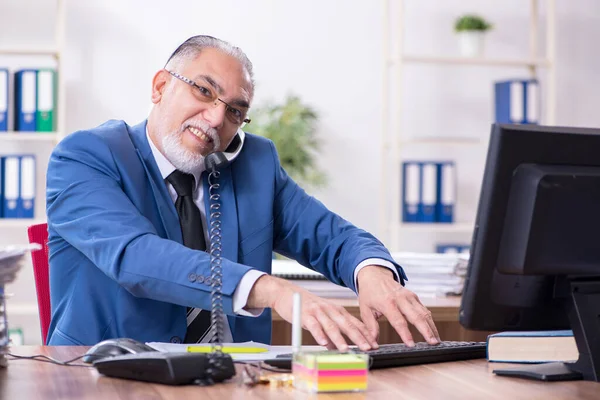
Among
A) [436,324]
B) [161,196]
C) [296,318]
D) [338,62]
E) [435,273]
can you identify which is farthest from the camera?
[338,62]

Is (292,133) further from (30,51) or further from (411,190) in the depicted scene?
(30,51)

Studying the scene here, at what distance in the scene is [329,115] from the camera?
198 inches

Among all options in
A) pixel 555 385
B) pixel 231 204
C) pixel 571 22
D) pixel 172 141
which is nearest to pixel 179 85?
pixel 172 141

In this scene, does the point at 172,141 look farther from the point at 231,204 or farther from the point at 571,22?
the point at 571,22

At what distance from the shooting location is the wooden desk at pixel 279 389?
1.22 metres

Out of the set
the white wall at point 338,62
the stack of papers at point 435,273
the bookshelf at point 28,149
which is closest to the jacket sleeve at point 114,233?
the stack of papers at point 435,273

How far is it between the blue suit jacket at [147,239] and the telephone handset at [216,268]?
2cm

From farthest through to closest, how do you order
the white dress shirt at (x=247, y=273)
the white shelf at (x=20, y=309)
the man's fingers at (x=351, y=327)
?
the white shelf at (x=20, y=309) → the white dress shirt at (x=247, y=273) → the man's fingers at (x=351, y=327)

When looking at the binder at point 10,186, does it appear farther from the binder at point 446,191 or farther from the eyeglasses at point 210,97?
the eyeglasses at point 210,97

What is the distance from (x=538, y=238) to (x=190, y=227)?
0.88m

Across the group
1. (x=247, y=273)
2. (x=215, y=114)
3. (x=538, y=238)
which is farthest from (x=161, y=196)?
(x=538, y=238)

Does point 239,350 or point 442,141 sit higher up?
point 442,141

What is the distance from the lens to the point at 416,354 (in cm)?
152

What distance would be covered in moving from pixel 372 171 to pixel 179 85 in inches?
120
